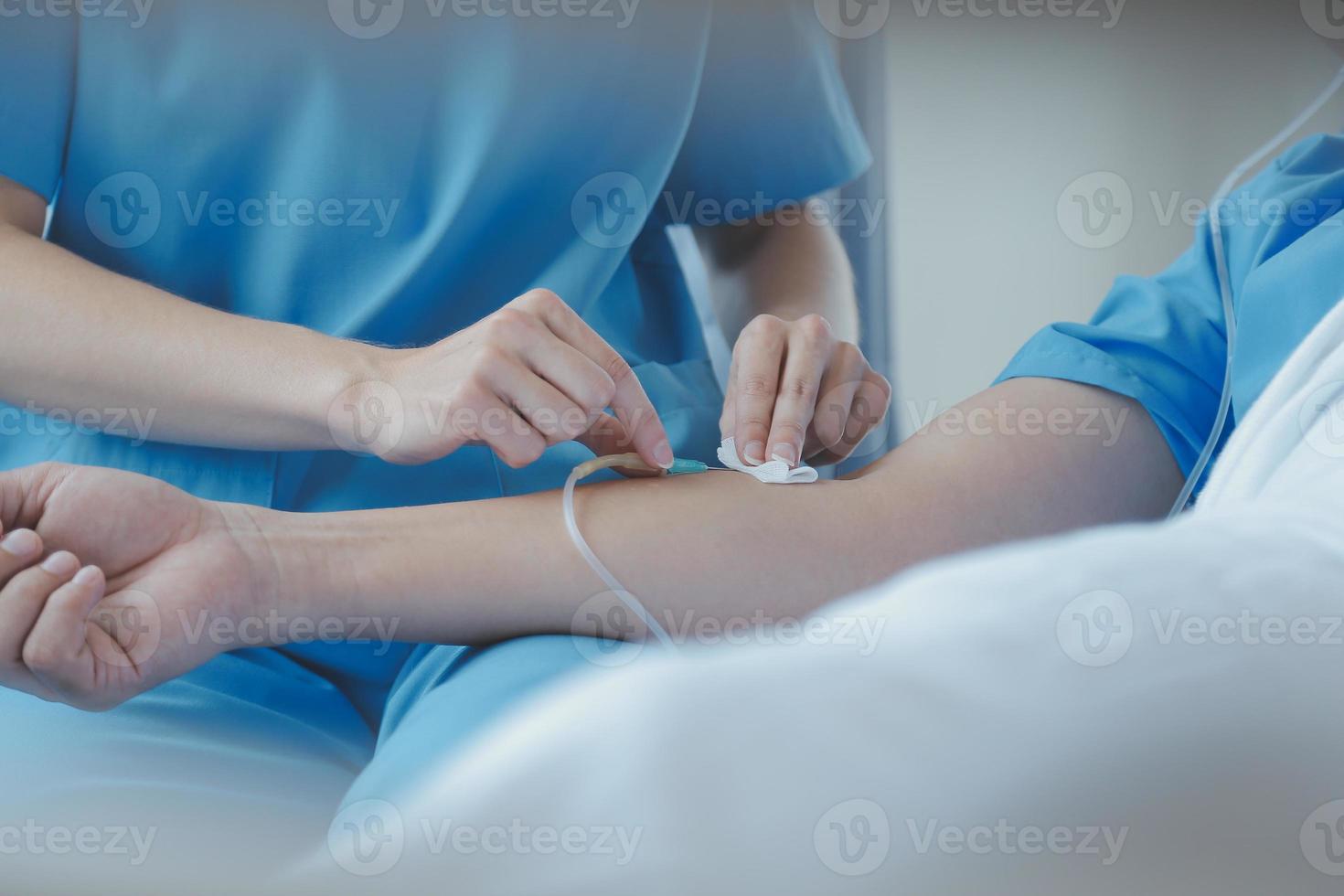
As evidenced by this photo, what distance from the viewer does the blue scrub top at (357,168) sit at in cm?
83

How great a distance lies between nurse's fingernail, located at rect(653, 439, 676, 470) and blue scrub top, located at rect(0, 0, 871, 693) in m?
0.11

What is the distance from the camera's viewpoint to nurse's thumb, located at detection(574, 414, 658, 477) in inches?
31.3

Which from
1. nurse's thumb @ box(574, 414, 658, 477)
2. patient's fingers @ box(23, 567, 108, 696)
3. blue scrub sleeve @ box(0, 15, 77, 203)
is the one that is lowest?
patient's fingers @ box(23, 567, 108, 696)

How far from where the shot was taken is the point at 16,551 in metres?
0.60

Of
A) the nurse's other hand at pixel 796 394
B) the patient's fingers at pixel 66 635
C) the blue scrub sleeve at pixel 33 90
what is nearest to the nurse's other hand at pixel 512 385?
the nurse's other hand at pixel 796 394

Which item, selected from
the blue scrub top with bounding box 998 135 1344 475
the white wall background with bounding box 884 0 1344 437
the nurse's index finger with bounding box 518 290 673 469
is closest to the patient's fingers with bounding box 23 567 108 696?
the nurse's index finger with bounding box 518 290 673 469

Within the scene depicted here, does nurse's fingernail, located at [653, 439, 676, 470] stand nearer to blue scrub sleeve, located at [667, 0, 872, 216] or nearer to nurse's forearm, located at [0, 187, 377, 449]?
nurse's forearm, located at [0, 187, 377, 449]

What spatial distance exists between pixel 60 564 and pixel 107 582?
0.16 ft

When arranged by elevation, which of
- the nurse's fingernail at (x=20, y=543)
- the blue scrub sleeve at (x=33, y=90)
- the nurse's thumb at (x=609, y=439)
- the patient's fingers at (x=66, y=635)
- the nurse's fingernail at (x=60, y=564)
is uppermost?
the blue scrub sleeve at (x=33, y=90)

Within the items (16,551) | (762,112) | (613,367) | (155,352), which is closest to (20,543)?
(16,551)

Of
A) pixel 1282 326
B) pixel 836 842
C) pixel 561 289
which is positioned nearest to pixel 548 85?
pixel 561 289

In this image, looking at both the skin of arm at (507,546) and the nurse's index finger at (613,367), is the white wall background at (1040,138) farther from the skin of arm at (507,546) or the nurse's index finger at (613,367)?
the nurse's index finger at (613,367)

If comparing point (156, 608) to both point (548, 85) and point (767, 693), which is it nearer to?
point (767, 693)

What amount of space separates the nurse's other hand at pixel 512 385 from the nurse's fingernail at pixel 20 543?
21 centimetres
